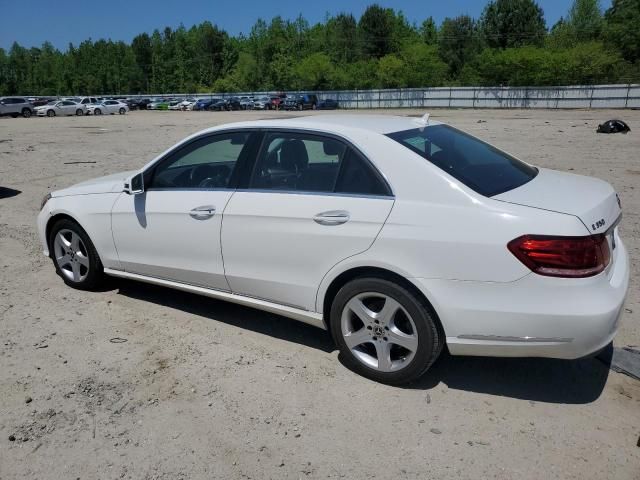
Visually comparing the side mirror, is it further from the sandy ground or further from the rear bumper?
the rear bumper

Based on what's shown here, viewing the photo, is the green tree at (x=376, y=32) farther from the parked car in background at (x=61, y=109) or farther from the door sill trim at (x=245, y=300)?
the door sill trim at (x=245, y=300)

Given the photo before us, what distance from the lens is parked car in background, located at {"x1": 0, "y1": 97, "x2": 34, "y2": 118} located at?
48.5m

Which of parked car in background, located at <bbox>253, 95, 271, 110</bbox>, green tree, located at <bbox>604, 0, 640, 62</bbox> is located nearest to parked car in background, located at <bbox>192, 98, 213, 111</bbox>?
parked car in background, located at <bbox>253, 95, 271, 110</bbox>

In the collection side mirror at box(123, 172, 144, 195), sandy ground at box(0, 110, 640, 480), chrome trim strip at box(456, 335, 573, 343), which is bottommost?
sandy ground at box(0, 110, 640, 480)

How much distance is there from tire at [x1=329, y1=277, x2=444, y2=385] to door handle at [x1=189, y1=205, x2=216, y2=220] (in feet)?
3.84

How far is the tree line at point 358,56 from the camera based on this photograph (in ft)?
209

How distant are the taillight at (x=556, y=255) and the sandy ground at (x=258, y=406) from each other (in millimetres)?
906

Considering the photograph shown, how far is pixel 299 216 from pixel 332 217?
26 cm

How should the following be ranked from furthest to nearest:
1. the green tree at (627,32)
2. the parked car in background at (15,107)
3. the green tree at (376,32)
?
the green tree at (376,32), the green tree at (627,32), the parked car in background at (15,107)

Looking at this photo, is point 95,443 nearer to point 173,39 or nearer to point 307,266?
point 307,266

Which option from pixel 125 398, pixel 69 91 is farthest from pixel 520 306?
pixel 69 91

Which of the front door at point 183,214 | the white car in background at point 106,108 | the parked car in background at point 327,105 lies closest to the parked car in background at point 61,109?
the white car in background at point 106,108

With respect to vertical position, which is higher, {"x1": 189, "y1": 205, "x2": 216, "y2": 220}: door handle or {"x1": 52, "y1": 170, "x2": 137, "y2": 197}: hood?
{"x1": 52, "y1": 170, "x2": 137, "y2": 197}: hood

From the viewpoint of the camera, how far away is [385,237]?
335 centimetres
